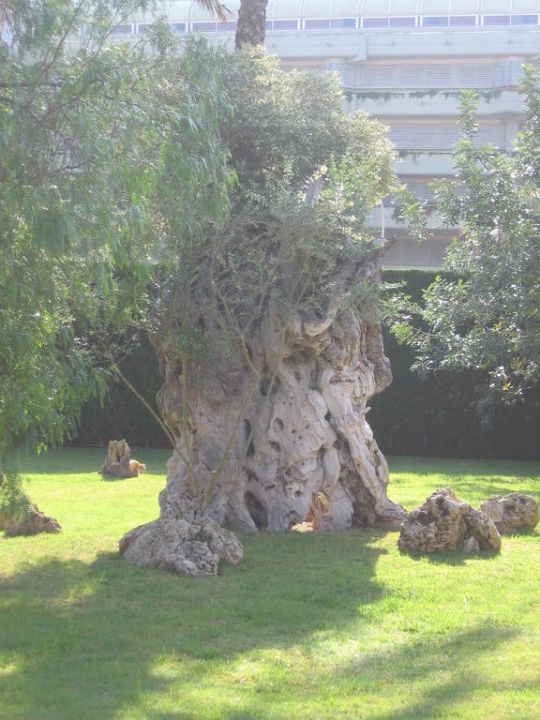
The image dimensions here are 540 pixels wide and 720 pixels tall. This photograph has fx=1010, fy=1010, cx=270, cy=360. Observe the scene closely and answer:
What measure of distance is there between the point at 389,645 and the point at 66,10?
181 inches

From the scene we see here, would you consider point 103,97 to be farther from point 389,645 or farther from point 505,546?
point 505,546

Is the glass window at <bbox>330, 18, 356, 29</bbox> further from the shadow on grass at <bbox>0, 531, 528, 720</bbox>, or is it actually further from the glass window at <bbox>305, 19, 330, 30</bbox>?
the shadow on grass at <bbox>0, 531, 528, 720</bbox>

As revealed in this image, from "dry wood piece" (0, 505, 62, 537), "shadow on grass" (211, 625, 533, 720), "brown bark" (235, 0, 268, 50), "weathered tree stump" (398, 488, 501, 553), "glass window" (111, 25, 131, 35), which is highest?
"brown bark" (235, 0, 268, 50)

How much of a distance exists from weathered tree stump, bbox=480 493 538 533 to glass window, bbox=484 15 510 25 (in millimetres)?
34907

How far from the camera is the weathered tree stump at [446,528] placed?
893 cm

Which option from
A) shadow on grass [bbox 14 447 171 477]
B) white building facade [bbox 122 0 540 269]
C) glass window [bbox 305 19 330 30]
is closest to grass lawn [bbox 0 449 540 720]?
shadow on grass [bbox 14 447 171 477]

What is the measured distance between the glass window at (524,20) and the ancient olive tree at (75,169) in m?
37.1

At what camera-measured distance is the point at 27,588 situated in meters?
7.94

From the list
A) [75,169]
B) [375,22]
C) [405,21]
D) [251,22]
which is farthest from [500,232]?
[375,22]

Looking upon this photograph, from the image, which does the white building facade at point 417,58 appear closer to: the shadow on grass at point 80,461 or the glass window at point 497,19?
the glass window at point 497,19

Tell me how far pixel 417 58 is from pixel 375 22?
4.46 m

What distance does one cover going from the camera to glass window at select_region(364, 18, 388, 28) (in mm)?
41438

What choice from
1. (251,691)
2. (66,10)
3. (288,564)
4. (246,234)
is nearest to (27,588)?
(288,564)

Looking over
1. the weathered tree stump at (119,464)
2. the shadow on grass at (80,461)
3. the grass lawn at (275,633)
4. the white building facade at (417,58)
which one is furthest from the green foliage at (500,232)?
the white building facade at (417,58)
